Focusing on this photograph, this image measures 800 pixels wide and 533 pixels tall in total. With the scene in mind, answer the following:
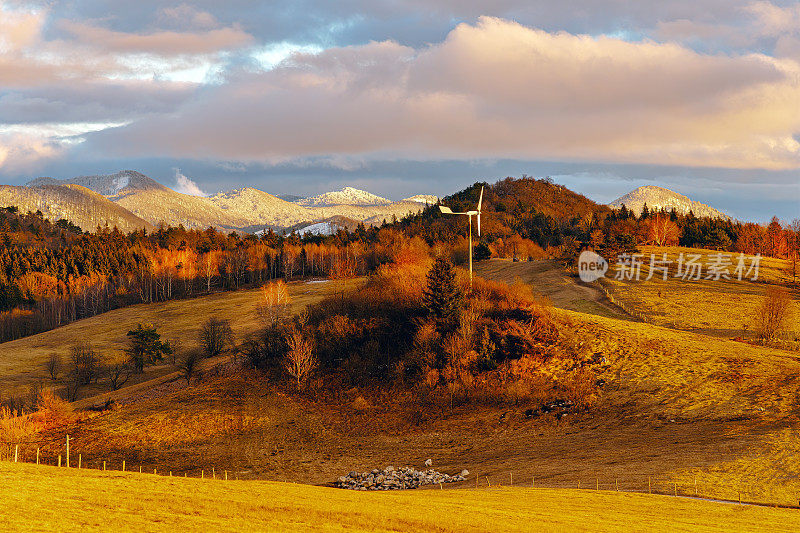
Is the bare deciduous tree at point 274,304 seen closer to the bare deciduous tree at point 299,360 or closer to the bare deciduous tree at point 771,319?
the bare deciduous tree at point 299,360

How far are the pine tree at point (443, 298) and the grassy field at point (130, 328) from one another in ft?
183

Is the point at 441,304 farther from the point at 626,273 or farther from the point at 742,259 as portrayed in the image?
the point at 742,259

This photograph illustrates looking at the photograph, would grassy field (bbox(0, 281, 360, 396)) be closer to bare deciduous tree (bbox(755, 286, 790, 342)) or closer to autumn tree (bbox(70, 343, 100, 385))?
autumn tree (bbox(70, 343, 100, 385))

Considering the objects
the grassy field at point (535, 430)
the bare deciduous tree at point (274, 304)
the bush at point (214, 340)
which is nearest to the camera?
the grassy field at point (535, 430)

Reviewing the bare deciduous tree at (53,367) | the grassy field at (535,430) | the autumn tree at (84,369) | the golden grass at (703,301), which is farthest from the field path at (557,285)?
the bare deciduous tree at (53,367)

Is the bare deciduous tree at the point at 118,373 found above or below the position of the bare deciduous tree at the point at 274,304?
below

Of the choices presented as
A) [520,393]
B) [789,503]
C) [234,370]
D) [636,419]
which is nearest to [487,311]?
[520,393]

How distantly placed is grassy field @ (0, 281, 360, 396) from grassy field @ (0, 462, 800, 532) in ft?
261

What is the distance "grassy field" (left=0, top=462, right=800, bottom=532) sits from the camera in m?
24.7

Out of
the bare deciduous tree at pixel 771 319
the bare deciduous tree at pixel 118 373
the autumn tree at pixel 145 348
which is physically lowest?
the bare deciduous tree at pixel 118 373

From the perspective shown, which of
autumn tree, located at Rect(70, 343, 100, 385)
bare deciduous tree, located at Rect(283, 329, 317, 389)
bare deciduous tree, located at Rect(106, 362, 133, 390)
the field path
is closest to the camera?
bare deciduous tree, located at Rect(283, 329, 317, 389)

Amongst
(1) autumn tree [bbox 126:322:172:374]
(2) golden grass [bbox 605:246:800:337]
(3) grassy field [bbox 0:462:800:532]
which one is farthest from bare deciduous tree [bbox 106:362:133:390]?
(2) golden grass [bbox 605:246:800:337]

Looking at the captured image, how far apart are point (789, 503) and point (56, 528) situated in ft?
120

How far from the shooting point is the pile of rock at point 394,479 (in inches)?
1866
